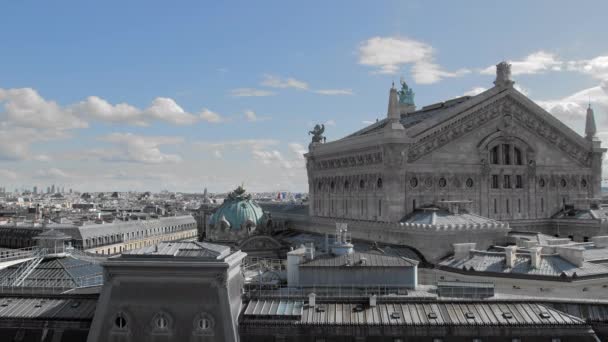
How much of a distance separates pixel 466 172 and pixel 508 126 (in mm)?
8709

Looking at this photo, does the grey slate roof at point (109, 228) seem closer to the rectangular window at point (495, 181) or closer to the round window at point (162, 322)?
the rectangular window at point (495, 181)

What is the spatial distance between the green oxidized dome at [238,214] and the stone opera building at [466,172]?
9.89 meters

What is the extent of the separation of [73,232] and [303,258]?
342 ft

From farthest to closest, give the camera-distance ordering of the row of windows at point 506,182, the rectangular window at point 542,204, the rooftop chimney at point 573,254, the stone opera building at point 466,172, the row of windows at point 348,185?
1. the rectangular window at point 542,204
2. the row of windows at point 506,182
3. the row of windows at point 348,185
4. the stone opera building at point 466,172
5. the rooftop chimney at point 573,254

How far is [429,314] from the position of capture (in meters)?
46.3

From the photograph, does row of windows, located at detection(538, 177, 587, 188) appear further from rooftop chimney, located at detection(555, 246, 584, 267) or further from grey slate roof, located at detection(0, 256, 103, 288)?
grey slate roof, located at detection(0, 256, 103, 288)

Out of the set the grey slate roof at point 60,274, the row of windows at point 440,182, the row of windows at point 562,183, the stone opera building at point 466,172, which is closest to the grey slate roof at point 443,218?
the stone opera building at point 466,172

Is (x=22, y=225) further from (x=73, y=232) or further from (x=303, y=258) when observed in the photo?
(x=303, y=258)

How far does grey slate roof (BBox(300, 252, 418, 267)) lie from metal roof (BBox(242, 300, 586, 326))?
26.3 feet

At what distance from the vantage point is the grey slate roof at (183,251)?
1811 inches

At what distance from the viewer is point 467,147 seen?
85.2m

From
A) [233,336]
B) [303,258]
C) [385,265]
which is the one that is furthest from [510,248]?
[233,336]

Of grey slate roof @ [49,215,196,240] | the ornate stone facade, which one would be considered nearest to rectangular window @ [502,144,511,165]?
the ornate stone facade

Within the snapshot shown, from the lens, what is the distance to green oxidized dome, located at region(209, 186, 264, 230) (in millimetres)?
96938
